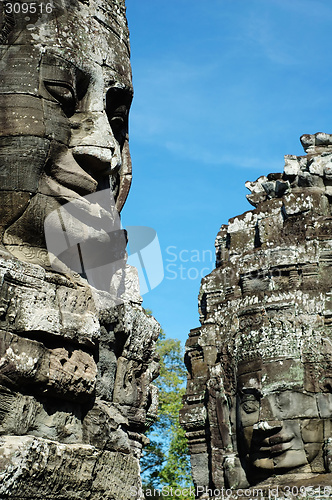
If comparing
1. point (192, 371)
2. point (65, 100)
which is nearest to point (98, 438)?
point (65, 100)

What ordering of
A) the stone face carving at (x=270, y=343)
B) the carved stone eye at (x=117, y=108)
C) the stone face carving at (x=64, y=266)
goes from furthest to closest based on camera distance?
1. the stone face carving at (x=270, y=343)
2. the carved stone eye at (x=117, y=108)
3. the stone face carving at (x=64, y=266)

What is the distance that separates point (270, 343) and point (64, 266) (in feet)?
31.7

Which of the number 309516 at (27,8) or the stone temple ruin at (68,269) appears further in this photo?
the number 309516 at (27,8)

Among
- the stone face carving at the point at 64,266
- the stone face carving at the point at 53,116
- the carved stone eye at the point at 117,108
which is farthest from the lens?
the carved stone eye at the point at 117,108

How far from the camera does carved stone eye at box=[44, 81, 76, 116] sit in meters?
3.28

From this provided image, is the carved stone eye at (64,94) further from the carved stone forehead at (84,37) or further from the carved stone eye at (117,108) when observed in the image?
the carved stone eye at (117,108)

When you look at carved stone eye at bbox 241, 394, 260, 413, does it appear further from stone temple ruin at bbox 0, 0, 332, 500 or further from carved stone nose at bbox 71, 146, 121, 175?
carved stone nose at bbox 71, 146, 121, 175

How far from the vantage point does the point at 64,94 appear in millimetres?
3324

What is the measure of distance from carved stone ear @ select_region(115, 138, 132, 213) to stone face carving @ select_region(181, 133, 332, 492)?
8.62 m

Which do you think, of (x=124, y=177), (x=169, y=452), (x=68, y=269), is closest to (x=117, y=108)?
(x=124, y=177)

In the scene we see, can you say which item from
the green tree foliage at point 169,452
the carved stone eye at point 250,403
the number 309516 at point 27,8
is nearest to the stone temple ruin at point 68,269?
the number 309516 at point 27,8

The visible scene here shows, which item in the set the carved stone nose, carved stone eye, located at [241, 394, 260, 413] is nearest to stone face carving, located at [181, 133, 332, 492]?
carved stone eye, located at [241, 394, 260, 413]

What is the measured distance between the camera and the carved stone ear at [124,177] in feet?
12.9

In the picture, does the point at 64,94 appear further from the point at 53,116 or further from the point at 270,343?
the point at 270,343
